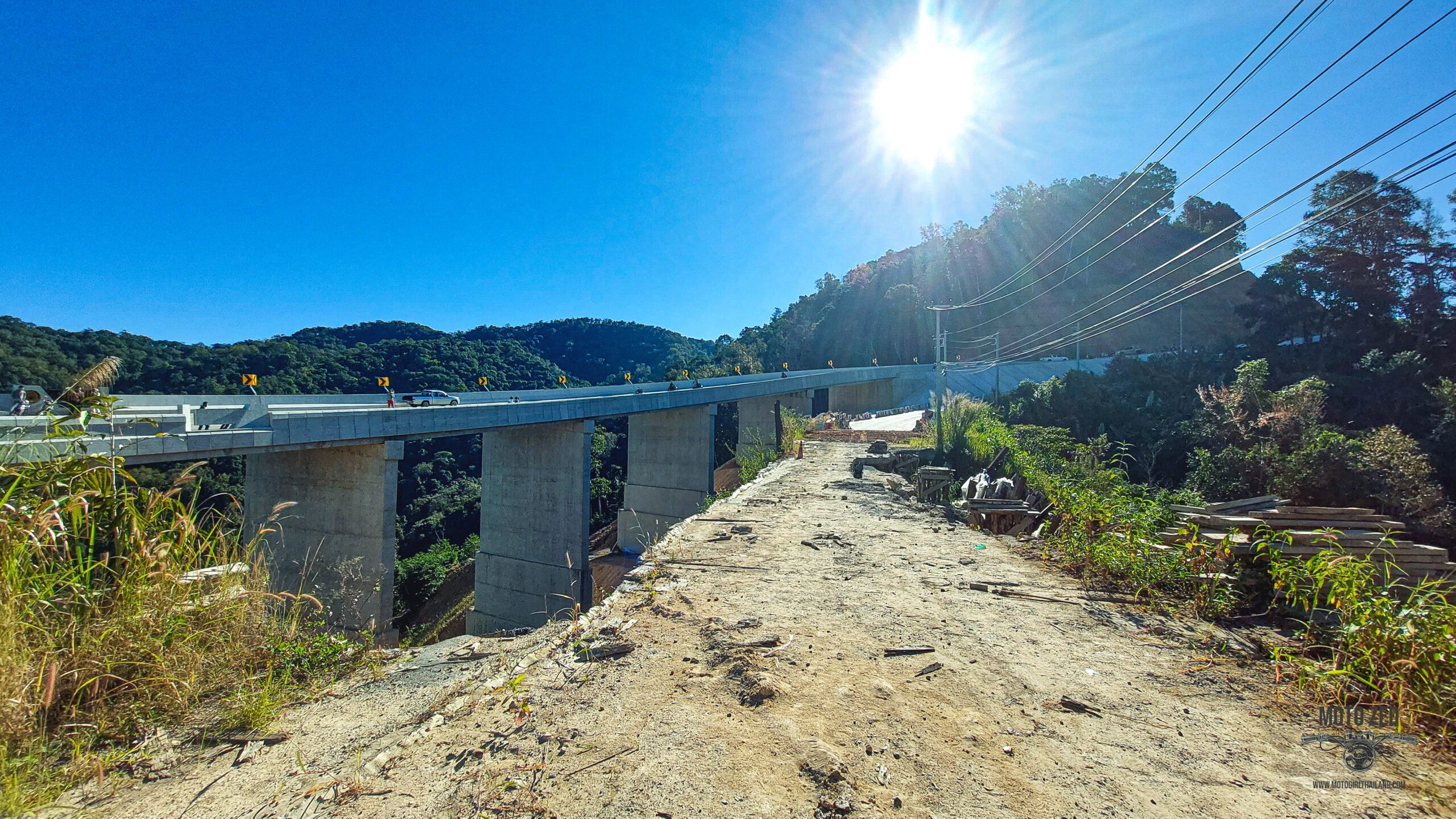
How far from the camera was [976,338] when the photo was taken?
6066cm

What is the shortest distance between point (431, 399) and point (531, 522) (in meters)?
4.97

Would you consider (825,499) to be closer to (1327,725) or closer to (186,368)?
(1327,725)

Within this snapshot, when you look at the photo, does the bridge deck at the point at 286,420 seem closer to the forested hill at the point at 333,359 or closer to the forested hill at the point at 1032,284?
the forested hill at the point at 333,359

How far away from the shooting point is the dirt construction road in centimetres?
214

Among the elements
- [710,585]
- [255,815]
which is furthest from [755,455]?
[255,815]

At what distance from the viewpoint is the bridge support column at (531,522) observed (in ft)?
53.9

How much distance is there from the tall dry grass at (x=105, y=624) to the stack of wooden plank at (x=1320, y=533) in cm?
617

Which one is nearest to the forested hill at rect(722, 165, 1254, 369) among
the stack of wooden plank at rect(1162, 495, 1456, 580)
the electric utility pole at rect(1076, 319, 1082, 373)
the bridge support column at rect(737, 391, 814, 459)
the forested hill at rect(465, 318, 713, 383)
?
the electric utility pole at rect(1076, 319, 1082, 373)

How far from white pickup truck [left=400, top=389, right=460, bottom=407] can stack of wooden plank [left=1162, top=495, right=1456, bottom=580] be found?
1630 centimetres

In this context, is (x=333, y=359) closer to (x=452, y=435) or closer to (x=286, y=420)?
(x=452, y=435)

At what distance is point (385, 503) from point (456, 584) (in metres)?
16.9

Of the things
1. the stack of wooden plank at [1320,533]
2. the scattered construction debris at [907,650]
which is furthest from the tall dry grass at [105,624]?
the stack of wooden plank at [1320,533]
